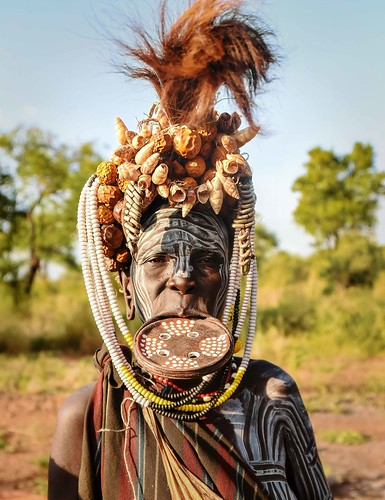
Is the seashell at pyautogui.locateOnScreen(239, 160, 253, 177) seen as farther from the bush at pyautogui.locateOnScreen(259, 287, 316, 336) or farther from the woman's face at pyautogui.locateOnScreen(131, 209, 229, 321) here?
the bush at pyautogui.locateOnScreen(259, 287, 316, 336)

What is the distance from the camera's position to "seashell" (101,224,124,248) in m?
2.42

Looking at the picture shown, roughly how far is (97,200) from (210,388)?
0.74 metres

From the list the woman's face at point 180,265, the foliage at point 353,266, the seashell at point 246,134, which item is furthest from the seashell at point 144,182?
the foliage at point 353,266

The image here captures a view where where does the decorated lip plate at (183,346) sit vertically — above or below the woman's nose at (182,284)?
below

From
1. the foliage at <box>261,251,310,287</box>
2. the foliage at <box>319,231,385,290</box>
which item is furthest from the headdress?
the foliage at <box>261,251,310,287</box>

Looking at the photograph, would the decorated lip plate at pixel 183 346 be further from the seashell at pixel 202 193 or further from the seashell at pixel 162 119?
the seashell at pixel 162 119

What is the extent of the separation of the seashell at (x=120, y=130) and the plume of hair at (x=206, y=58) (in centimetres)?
16

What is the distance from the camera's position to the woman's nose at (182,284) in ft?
7.14

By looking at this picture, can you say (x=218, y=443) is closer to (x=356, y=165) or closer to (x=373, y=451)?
(x=373, y=451)

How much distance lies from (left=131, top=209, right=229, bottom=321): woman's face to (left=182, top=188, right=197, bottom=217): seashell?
0.15 feet

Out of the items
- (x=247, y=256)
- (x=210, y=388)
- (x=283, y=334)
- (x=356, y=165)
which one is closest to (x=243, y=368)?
(x=210, y=388)

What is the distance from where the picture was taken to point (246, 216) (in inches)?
92.0

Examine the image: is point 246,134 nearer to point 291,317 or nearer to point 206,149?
point 206,149

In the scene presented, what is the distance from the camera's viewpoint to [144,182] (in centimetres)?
224
